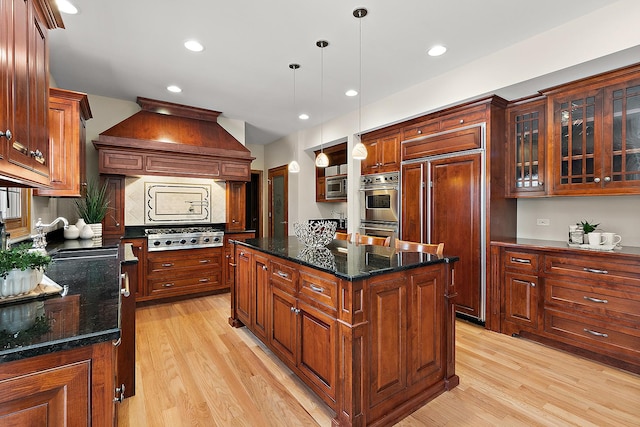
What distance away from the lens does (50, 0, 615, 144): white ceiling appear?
2.35 m

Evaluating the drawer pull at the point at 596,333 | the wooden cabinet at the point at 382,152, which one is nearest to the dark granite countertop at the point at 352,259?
the drawer pull at the point at 596,333

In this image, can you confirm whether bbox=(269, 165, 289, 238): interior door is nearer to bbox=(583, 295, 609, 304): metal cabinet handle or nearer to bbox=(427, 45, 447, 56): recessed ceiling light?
bbox=(427, 45, 447, 56): recessed ceiling light

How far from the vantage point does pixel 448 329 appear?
7.00ft

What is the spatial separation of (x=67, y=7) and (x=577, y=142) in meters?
4.28

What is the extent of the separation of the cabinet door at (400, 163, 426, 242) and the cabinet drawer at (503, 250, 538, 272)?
94 cm

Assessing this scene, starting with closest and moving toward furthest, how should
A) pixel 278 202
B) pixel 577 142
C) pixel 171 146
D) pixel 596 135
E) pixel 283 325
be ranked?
1. pixel 283 325
2. pixel 596 135
3. pixel 577 142
4. pixel 171 146
5. pixel 278 202

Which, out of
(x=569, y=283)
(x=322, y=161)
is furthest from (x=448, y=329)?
(x=322, y=161)

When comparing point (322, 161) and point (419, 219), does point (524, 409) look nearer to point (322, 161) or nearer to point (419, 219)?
point (419, 219)

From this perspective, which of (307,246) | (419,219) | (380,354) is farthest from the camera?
(419,219)

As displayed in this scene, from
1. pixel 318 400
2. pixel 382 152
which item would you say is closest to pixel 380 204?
pixel 382 152

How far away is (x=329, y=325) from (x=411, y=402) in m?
0.73

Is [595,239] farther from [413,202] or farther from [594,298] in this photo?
[413,202]

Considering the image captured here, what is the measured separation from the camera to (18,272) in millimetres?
1144

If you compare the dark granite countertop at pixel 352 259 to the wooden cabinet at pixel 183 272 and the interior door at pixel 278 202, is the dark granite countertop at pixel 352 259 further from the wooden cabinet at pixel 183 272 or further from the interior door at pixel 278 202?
the interior door at pixel 278 202
